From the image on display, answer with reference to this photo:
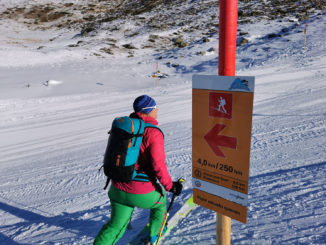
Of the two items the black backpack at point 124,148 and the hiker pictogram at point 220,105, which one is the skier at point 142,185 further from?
the hiker pictogram at point 220,105

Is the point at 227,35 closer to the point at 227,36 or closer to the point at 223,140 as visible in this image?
the point at 227,36

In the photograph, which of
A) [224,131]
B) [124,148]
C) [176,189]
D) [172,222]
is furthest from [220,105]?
[172,222]

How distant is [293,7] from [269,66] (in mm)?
18154

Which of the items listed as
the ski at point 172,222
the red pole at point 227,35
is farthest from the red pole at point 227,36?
the ski at point 172,222

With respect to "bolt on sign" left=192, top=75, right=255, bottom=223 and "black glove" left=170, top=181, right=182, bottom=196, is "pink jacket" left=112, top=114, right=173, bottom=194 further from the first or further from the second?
"bolt on sign" left=192, top=75, right=255, bottom=223

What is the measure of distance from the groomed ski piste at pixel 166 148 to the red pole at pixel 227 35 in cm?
203

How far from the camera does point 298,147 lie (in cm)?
468

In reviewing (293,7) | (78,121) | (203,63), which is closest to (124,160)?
(78,121)

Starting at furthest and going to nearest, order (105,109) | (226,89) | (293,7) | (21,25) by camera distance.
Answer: (21,25)
(293,7)
(105,109)
(226,89)

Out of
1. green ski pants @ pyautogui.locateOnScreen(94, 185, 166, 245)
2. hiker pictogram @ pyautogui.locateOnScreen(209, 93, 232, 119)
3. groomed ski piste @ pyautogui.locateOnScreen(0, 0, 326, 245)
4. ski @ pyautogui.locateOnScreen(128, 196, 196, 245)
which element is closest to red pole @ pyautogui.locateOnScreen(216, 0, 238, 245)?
hiker pictogram @ pyautogui.locateOnScreen(209, 93, 232, 119)

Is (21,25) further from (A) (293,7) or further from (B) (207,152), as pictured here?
(B) (207,152)

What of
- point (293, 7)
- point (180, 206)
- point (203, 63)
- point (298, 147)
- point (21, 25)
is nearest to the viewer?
point (180, 206)

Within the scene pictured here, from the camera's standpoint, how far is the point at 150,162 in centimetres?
218

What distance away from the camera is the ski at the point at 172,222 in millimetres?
2861
